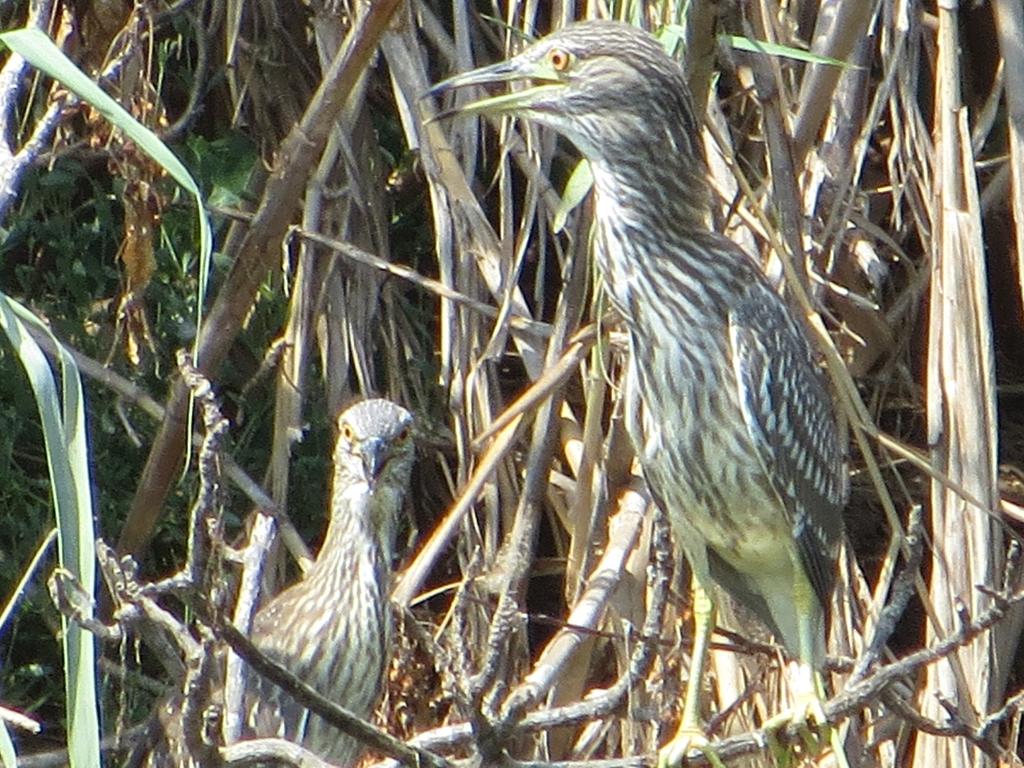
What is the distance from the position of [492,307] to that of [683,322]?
0.82 metres

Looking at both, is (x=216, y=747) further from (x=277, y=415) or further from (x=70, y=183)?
(x=70, y=183)

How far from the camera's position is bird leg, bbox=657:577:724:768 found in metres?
2.67

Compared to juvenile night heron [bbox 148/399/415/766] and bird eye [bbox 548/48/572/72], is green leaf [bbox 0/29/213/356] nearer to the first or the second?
bird eye [bbox 548/48/572/72]

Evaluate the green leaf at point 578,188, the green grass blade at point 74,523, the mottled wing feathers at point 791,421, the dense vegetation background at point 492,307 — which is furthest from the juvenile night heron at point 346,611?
the green grass blade at point 74,523

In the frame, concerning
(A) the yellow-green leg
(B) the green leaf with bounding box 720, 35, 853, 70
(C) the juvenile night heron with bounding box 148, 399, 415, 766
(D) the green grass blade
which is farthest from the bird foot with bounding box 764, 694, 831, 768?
(D) the green grass blade

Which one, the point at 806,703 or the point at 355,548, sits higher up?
the point at 355,548

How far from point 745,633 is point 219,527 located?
5.99ft

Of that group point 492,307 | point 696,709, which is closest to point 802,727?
point 696,709

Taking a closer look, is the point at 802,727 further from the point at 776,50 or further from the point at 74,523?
the point at 74,523

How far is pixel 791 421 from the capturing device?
3062 millimetres

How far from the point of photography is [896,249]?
12.5ft

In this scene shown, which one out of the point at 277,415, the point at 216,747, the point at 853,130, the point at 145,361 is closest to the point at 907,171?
the point at 853,130

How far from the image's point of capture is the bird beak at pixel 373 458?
342cm

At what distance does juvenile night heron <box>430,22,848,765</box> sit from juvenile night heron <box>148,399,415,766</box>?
636 millimetres
